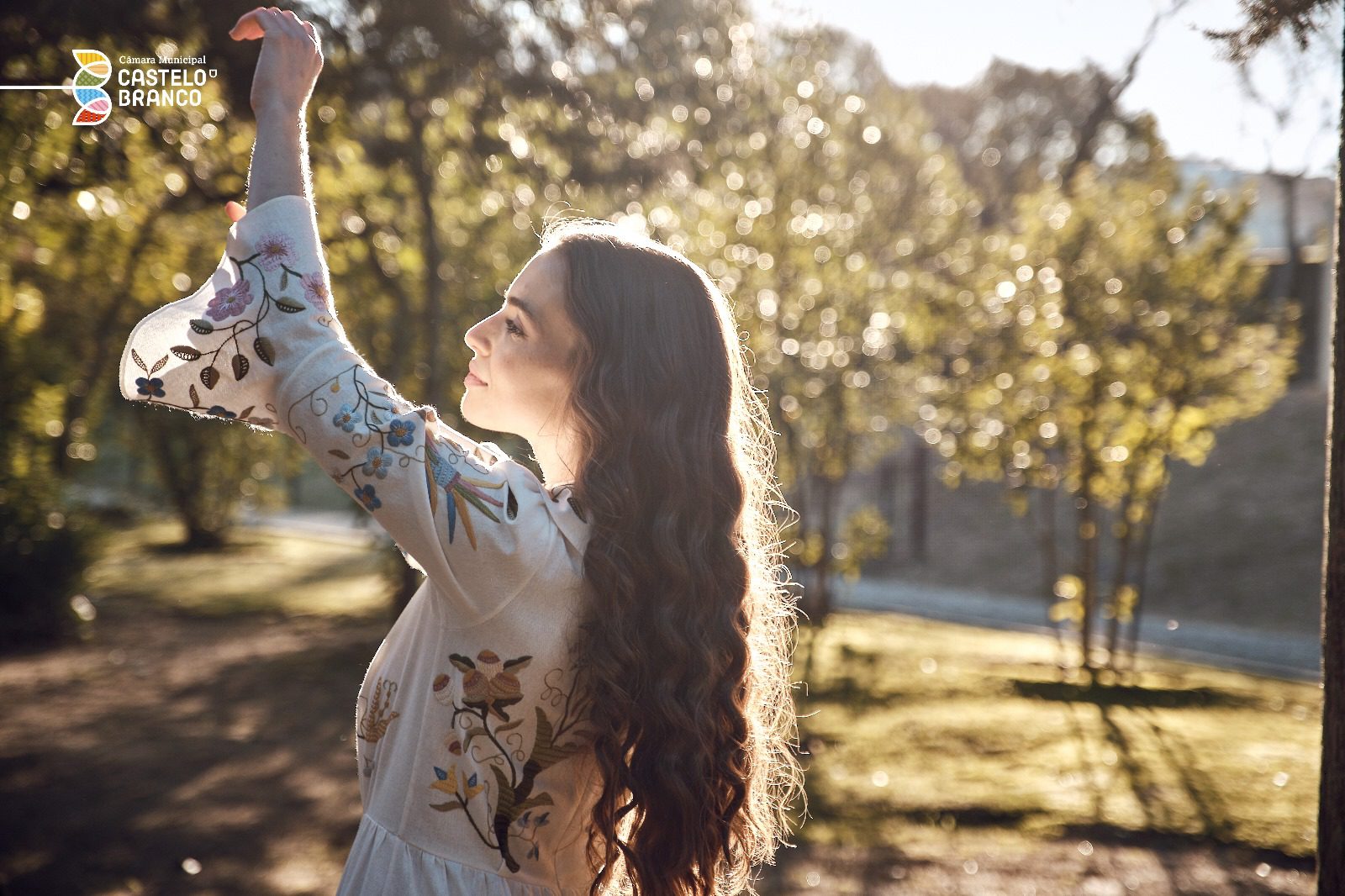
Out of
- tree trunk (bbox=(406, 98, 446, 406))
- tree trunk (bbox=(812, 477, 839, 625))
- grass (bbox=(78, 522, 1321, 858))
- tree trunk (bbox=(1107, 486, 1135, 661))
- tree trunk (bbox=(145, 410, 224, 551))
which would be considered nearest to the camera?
grass (bbox=(78, 522, 1321, 858))

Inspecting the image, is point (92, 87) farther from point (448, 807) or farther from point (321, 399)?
point (448, 807)

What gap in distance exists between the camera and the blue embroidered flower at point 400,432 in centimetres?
140

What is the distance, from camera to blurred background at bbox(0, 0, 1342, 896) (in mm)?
6211

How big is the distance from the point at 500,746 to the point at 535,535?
32 centimetres

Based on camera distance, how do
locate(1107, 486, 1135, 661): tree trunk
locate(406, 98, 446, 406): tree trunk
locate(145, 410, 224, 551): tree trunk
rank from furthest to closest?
locate(145, 410, 224, 551): tree trunk, locate(1107, 486, 1135, 661): tree trunk, locate(406, 98, 446, 406): tree trunk

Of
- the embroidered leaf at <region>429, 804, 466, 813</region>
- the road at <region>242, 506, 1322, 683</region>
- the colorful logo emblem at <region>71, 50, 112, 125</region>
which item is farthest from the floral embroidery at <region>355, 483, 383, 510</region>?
the road at <region>242, 506, 1322, 683</region>

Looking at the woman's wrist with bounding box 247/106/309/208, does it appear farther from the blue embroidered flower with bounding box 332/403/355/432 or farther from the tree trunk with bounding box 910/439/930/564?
the tree trunk with bounding box 910/439/930/564

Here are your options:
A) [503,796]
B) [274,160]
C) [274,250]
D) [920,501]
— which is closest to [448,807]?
[503,796]

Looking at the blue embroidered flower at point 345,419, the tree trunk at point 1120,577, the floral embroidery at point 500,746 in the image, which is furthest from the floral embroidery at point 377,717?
the tree trunk at point 1120,577

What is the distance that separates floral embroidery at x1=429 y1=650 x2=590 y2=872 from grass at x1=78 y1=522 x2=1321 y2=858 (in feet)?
9.01

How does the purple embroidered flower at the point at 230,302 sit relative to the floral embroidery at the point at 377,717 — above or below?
above

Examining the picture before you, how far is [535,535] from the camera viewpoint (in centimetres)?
151

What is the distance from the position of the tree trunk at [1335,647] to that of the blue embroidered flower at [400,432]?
2688 mm

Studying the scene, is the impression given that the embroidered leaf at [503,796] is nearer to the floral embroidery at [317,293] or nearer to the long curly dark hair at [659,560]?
the long curly dark hair at [659,560]
